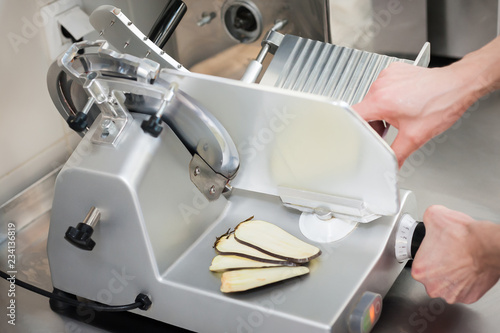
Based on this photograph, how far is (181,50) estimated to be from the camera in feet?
5.50

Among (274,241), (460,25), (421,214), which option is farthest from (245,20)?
(274,241)

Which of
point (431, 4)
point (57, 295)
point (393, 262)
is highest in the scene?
point (431, 4)

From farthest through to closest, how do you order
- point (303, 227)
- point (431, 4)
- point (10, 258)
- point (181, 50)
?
point (181, 50), point (431, 4), point (10, 258), point (303, 227)

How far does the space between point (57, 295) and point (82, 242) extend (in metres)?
0.14

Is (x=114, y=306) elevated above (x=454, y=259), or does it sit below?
below

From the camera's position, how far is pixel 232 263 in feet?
3.17

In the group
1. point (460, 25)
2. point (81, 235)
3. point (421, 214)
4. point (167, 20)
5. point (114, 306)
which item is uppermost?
point (460, 25)

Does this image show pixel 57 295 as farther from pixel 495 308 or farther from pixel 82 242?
pixel 495 308

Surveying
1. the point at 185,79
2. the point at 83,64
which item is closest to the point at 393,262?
the point at 185,79

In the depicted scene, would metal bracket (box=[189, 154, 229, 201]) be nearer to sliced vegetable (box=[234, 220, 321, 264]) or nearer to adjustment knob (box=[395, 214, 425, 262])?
sliced vegetable (box=[234, 220, 321, 264])

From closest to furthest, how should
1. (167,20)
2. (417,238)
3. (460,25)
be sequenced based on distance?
1. (417,238)
2. (167,20)
3. (460,25)

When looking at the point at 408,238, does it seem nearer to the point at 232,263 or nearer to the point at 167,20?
the point at 232,263

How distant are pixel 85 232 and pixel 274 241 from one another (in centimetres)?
27

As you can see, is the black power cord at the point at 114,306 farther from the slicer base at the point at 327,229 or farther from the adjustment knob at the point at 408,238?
the adjustment knob at the point at 408,238
